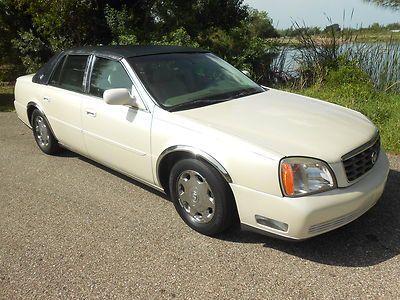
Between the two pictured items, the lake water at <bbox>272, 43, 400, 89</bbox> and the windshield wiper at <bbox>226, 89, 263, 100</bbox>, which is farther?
the lake water at <bbox>272, 43, 400, 89</bbox>

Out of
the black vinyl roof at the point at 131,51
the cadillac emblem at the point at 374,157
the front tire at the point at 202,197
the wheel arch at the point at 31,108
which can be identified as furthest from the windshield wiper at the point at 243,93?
the wheel arch at the point at 31,108

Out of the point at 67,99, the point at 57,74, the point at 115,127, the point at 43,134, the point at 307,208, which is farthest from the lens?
the point at 43,134

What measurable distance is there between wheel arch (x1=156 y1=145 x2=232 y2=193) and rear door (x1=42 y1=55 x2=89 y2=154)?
4.40ft

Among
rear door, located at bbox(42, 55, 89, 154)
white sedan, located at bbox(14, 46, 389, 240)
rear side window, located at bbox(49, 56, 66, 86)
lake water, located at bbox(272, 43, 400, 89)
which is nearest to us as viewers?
white sedan, located at bbox(14, 46, 389, 240)

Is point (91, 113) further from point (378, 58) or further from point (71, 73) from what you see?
point (378, 58)

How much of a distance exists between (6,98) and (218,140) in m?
9.27

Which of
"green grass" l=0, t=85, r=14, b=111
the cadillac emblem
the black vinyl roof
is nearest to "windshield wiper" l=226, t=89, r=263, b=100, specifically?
the black vinyl roof

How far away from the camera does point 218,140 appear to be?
284 centimetres

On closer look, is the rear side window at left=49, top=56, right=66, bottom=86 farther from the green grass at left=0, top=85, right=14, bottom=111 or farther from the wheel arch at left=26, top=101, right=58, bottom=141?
the green grass at left=0, top=85, right=14, bottom=111

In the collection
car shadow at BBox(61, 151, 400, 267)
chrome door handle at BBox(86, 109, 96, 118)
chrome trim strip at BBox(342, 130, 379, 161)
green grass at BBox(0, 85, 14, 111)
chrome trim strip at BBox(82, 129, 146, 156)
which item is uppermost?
chrome trim strip at BBox(342, 130, 379, 161)

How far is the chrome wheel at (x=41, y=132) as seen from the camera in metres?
5.10

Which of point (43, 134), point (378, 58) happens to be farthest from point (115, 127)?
point (378, 58)

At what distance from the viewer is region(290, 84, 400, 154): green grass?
502 cm

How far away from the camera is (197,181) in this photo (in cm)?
306
